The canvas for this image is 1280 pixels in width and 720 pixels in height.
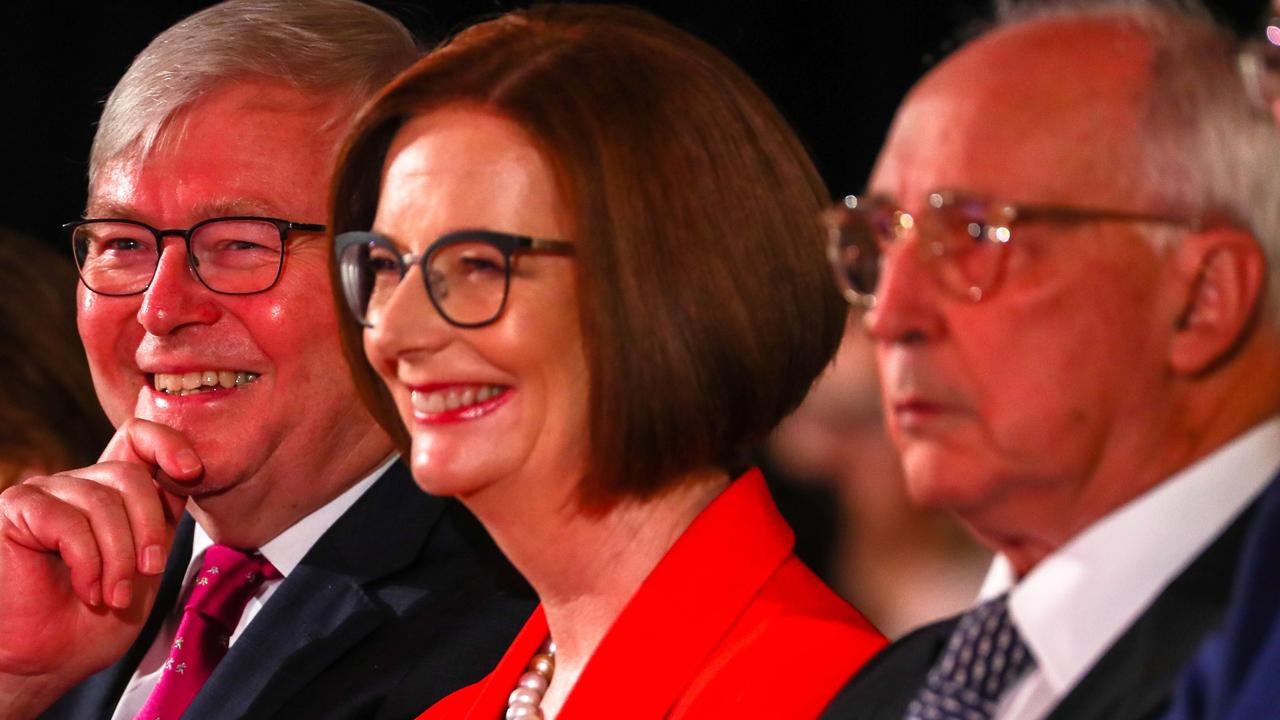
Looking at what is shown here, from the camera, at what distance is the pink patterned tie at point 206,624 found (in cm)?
273

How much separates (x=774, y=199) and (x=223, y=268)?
1.08 m

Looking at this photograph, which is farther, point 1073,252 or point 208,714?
point 208,714

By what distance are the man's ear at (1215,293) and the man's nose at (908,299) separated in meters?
0.21

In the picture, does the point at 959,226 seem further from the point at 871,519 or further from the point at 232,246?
the point at 871,519

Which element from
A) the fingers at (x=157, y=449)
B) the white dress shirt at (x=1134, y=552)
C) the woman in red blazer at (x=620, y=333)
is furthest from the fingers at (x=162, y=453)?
the white dress shirt at (x=1134, y=552)

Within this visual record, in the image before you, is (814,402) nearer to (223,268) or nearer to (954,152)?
(223,268)

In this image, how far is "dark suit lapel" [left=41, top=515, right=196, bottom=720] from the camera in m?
2.94

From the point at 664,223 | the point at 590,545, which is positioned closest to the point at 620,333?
the point at 664,223

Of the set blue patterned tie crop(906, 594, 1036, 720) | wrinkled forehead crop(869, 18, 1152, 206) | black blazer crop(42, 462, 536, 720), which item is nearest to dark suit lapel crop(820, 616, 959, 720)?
blue patterned tie crop(906, 594, 1036, 720)

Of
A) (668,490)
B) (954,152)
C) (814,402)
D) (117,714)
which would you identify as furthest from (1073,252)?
(814,402)

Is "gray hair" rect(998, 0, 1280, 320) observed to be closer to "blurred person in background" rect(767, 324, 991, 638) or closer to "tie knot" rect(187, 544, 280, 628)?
"tie knot" rect(187, 544, 280, 628)

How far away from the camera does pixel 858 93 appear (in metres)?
3.62

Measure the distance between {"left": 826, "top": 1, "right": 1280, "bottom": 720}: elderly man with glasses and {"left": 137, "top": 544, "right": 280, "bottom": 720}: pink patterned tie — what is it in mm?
1457

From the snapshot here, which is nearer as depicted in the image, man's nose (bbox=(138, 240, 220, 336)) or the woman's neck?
the woman's neck
